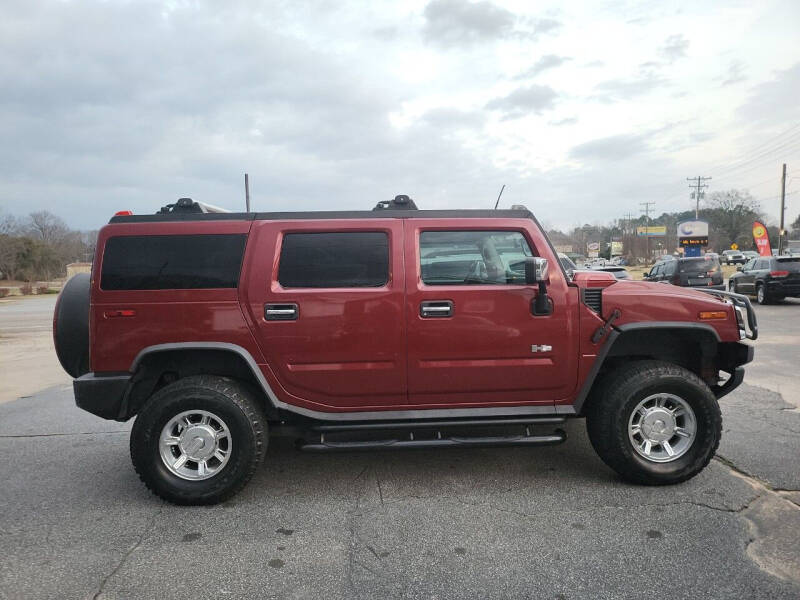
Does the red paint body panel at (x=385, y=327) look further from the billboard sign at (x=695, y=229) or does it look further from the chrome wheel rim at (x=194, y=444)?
the billboard sign at (x=695, y=229)

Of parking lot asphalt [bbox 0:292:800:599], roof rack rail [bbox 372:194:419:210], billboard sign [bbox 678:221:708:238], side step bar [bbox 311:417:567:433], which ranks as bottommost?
parking lot asphalt [bbox 0:292:800:599]

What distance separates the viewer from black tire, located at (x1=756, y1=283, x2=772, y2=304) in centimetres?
1576

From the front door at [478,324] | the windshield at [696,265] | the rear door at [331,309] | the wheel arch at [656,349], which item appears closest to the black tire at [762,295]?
the windshield at [696,265]

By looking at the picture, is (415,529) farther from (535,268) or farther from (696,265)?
(696,265)

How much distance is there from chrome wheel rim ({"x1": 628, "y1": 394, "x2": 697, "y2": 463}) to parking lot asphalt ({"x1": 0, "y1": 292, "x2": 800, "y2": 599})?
0.25 m

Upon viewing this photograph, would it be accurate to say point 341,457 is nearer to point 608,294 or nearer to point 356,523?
point 356,523

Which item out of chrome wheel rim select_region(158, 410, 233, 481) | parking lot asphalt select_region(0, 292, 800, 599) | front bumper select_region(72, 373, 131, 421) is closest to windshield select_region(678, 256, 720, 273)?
parking lot asphalt select_region(0, 292, 800, 599)

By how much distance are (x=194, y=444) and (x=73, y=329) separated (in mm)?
1261

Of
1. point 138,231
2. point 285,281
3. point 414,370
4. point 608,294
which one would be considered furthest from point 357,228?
point 608,294

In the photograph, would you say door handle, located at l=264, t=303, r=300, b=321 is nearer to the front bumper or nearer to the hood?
the front bumper

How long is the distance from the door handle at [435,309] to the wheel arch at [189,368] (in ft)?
3.89

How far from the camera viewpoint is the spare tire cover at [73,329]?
378 centimetres

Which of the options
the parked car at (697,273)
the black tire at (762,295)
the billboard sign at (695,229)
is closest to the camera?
the black tire at (762,295)

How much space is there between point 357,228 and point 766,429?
13.7ft
